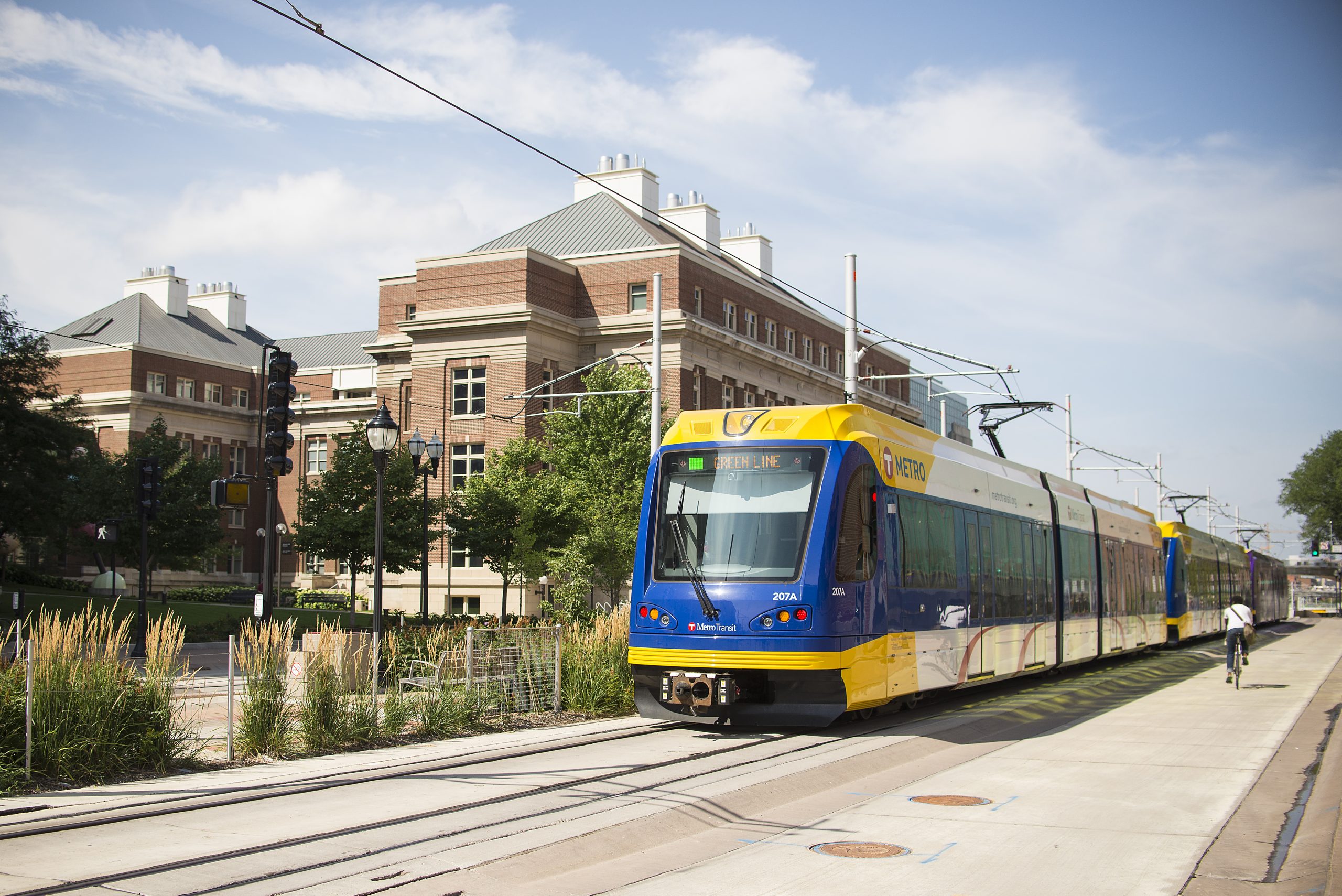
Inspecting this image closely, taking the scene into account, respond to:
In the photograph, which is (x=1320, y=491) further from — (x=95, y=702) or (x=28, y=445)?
(x=95, y=702)

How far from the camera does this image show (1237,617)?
22.8 meters

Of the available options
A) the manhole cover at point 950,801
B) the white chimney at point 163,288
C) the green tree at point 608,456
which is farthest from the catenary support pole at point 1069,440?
the white chimney at point 163,288

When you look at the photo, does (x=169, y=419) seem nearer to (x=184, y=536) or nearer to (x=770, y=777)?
(x=184, y=536)

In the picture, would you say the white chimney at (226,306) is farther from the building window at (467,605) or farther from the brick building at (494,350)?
the building window at (467,605)

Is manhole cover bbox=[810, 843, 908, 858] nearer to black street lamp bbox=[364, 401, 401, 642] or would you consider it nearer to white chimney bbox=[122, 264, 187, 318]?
black street lamp bbox=[364, 401, 401, 642]

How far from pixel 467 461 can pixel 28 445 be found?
20.3 m

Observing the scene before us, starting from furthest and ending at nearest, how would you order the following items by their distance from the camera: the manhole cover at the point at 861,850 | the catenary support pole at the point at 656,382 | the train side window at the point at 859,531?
the catenary support pole at the point at 656,382, the train side window at the point at 859,531, the manhole cover at the point at 861,850

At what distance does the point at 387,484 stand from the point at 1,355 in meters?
13.3

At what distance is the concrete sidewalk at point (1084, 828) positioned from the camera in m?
7.33

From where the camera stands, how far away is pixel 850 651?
13.2m

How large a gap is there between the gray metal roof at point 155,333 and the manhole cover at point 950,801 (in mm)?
74812

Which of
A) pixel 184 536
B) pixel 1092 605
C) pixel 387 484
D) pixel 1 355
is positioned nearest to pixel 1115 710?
pixel 1092 605

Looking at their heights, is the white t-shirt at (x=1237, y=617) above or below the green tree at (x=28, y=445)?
below

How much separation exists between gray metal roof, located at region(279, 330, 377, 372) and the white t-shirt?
75633 mm
